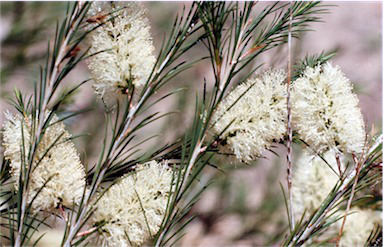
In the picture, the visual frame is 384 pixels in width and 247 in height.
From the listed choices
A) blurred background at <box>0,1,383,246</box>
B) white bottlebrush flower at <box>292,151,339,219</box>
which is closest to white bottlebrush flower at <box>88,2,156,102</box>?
blurred background at <box>0,1,383,246</box>

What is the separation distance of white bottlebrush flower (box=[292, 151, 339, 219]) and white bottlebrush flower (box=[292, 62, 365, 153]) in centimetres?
27

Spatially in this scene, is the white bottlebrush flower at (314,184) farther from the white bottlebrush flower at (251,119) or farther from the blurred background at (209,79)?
the white bottlebrush flower at (251,119)

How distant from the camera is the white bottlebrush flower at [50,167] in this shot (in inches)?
10.0

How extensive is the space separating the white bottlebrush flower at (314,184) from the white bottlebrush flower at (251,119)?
0.29 meters

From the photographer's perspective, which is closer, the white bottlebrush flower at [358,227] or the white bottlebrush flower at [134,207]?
the white bottlebrush flower at [134,207]

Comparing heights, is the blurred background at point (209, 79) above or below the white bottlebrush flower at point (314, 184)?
above

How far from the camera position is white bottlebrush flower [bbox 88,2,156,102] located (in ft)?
0.87

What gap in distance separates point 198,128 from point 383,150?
11 cm

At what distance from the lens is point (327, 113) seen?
0.29 meters

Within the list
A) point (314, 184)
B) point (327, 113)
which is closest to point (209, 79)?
point (314, 184)

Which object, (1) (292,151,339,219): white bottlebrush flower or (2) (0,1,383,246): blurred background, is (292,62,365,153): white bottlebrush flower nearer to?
(2) (0,1,383,246): blurred background

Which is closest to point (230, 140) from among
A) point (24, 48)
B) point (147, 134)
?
point (24, 48)

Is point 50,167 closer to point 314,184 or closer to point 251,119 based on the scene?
point 251,119

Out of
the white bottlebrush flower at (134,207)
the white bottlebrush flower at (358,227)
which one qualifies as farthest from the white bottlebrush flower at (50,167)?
the white bottlebrush flower at (358,227)
